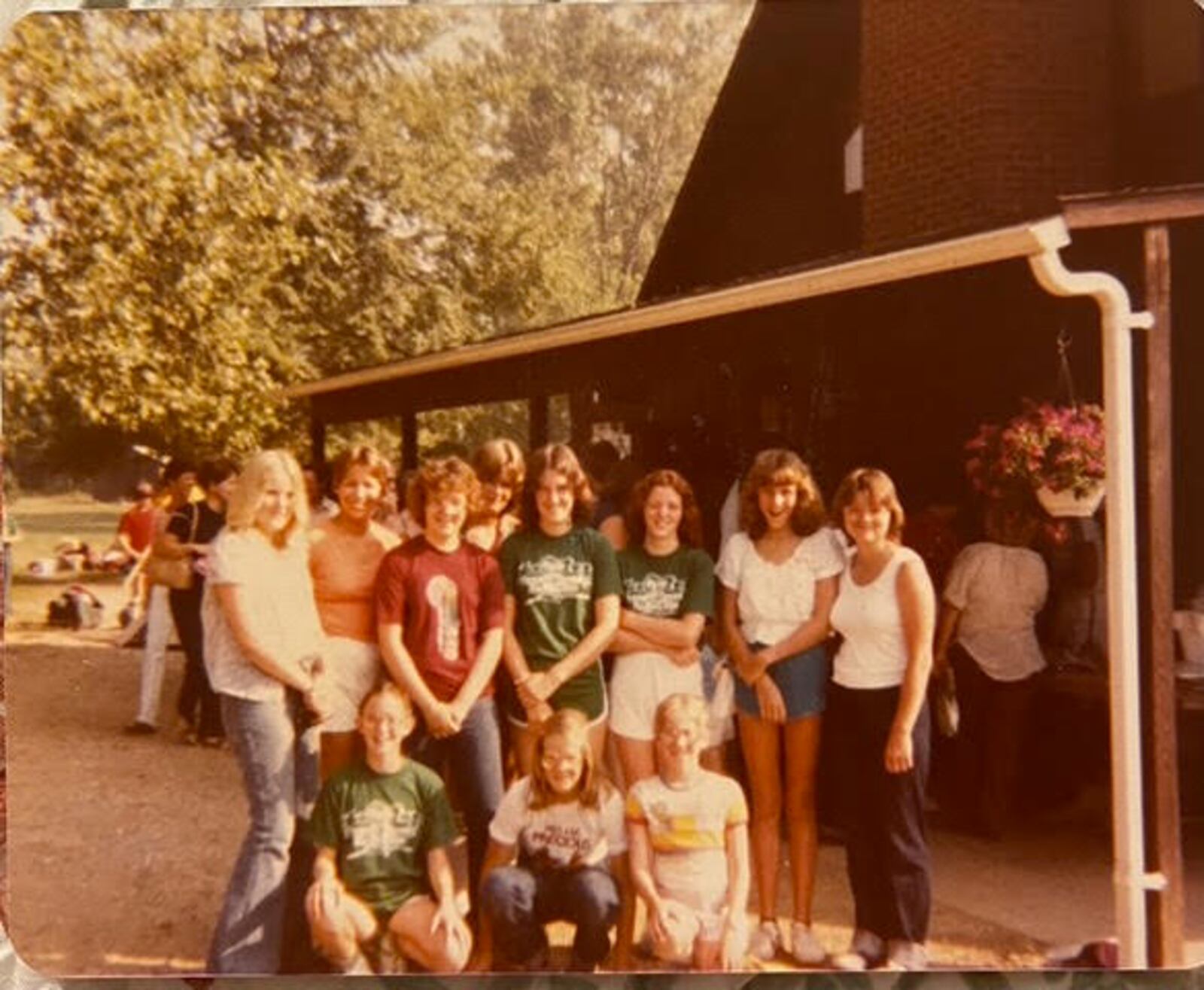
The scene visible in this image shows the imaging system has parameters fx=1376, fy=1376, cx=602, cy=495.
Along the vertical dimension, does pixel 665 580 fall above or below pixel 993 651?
above

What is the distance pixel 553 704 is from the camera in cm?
429

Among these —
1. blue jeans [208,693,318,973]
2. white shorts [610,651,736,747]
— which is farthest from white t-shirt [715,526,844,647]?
blue jeans [208,693,318,973]

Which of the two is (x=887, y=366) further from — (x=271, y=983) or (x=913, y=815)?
(x=271, y=983)

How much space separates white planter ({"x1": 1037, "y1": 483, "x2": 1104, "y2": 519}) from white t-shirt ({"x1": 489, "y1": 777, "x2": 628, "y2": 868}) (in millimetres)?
1693

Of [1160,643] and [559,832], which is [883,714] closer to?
[1160,643]

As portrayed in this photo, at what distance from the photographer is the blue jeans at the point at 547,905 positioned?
4.18 meters

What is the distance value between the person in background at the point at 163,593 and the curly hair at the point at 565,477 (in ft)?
3.45

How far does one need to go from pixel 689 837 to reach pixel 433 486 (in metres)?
1.33

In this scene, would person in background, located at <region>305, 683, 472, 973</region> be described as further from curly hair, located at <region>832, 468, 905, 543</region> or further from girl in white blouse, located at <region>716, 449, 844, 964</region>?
curly hair, located at <region>832, 468, 905, 543</region>

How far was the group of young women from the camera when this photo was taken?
4.20 meters

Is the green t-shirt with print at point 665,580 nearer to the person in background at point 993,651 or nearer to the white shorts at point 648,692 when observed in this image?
the white shorts at point 648,692

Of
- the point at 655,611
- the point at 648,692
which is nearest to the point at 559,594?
the point at 655,611

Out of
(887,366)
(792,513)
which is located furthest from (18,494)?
(887,366)

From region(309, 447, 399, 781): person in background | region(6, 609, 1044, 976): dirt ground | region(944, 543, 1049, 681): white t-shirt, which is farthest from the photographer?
region(944, 543, 1049, 681): white t-shirt
